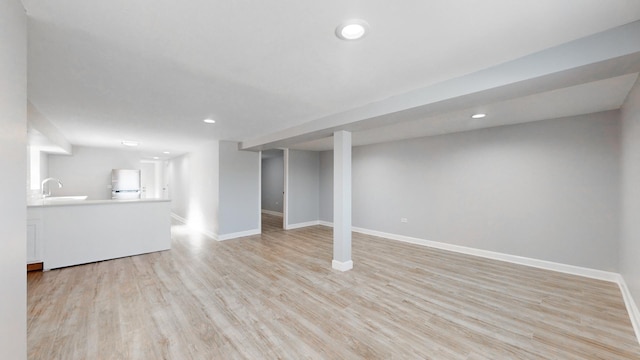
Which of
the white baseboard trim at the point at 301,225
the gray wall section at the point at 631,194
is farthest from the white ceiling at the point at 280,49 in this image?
the white baseboard trim at the point at 301,225

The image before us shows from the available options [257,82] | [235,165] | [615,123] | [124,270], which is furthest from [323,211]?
[615,123]

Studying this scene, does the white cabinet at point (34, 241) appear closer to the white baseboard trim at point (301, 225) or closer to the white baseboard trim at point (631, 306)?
the white baseboard trim at point (301, 225)

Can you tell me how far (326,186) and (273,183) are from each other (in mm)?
3125

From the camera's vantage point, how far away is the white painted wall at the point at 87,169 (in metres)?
6.57

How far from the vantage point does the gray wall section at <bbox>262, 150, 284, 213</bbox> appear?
30.3ft

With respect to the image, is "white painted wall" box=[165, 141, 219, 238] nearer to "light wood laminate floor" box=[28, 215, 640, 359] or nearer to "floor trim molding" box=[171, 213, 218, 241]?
"floor trim molding" box=[171, 213, 218, 241]

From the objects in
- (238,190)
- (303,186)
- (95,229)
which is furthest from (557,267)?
(95,229)

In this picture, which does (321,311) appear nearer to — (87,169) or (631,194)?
(631,194)

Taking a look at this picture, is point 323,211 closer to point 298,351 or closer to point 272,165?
point 272,165

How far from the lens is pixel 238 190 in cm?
584

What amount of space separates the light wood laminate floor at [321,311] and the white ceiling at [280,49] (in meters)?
2.17

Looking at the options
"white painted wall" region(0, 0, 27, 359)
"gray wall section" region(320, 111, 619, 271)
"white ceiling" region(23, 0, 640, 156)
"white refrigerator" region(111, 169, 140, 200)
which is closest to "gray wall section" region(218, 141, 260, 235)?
"white ceiling" region(23, 0, 640, 156)

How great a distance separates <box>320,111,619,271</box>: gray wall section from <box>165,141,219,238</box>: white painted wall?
4104 millimetres

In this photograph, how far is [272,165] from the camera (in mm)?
9719
